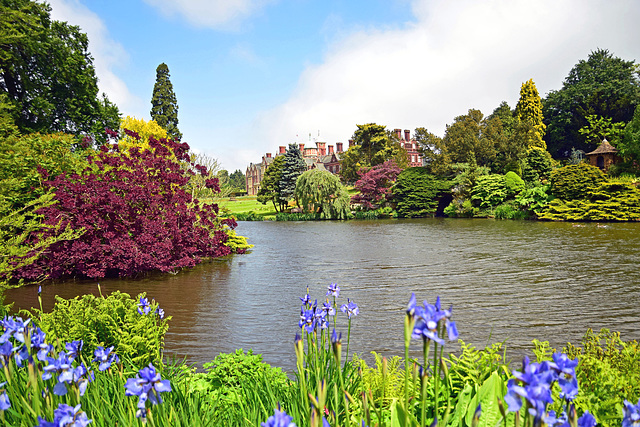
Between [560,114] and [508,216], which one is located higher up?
[560,114]

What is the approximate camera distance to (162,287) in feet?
29.5

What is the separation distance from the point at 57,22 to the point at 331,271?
744 inches

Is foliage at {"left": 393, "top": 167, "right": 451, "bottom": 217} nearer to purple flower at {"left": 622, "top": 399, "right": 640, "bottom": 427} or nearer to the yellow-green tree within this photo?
the yellow-green tree

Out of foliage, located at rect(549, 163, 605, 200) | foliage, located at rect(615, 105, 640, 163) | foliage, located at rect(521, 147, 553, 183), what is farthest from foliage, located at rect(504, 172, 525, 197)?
foliage, located at rect(615, 105, 640, 163)

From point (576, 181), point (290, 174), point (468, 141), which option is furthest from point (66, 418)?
point (290, 174)

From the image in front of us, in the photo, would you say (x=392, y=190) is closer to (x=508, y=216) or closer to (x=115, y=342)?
(x=508, y=216)

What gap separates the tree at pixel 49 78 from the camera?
17344 millimetres

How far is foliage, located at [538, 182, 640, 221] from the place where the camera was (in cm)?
2270

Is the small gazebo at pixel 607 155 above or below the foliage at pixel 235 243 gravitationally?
above

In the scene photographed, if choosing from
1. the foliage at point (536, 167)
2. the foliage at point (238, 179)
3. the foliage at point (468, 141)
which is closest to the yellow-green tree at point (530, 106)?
the foliage at point (468, 141)

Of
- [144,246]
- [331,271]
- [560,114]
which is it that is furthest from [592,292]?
[560,114]

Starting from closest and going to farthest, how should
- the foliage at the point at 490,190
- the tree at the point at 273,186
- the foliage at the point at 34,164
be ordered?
the foliage at the point at 34,164 → the foliage at the point at 490,190 → the tree at the point at 273,186

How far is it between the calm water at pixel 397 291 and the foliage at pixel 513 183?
533 inches

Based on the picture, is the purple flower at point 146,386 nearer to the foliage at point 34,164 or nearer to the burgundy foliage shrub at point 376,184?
the foliage at point 34,164
